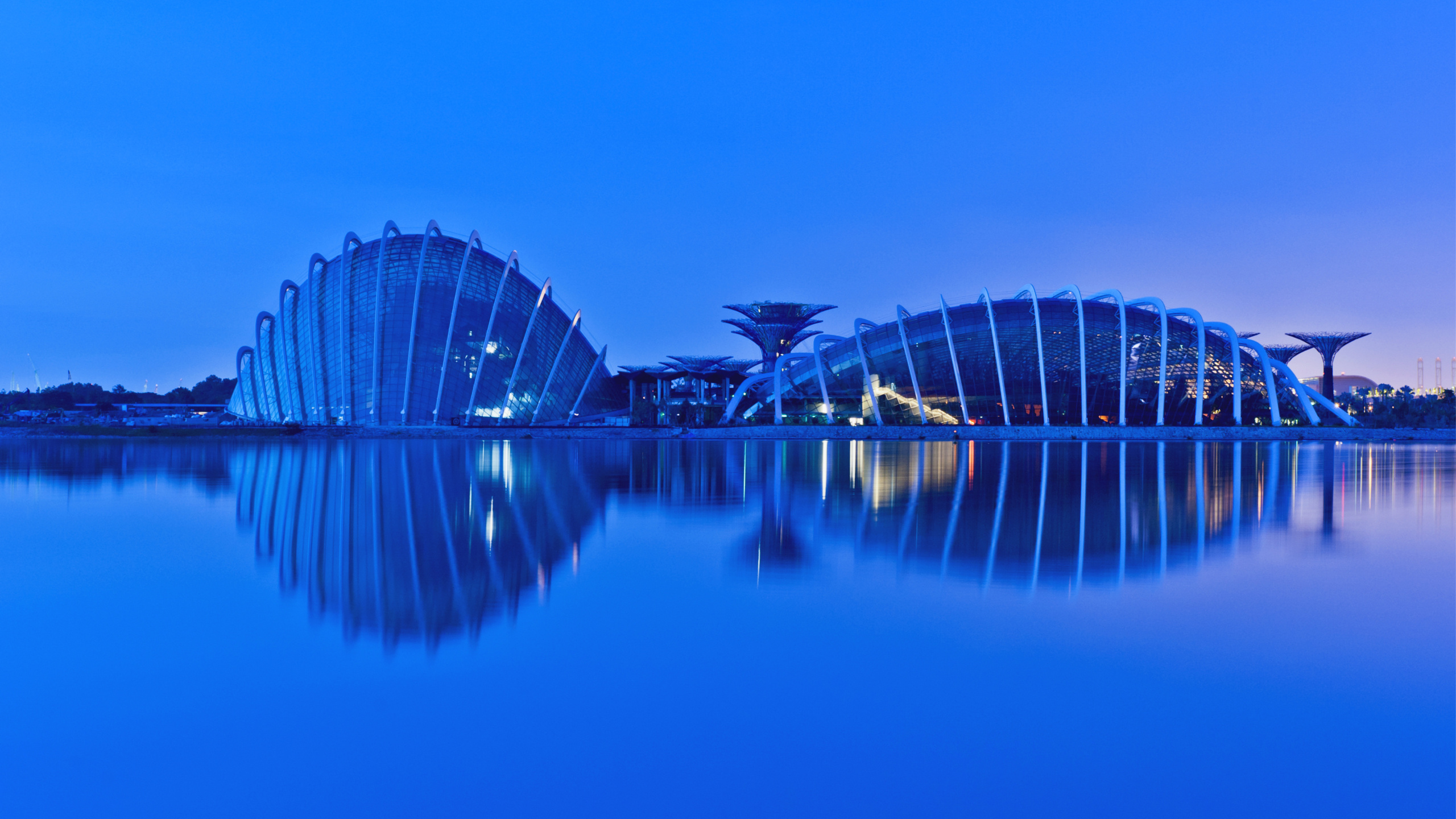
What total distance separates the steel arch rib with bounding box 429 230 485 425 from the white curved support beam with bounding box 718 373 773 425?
22.6 metres

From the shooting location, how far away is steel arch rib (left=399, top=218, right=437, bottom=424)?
7969 cm

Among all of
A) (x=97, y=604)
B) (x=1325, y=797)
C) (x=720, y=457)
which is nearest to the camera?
(x=1325, y=797)

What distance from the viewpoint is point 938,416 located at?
271 ft

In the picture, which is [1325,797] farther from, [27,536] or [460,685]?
[27,536]

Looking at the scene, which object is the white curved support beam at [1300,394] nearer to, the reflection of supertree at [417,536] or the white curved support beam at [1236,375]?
the white curved support beam at [1236,375]

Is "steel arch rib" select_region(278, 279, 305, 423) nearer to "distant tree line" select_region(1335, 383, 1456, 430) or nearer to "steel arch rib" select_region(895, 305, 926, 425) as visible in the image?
"steel arch rib" select_region(895, 305, 926, 425)

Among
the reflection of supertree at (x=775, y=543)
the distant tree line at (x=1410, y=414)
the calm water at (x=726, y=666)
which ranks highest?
the distant tree line at (x=1410, y=414)

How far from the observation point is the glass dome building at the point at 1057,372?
80.4m

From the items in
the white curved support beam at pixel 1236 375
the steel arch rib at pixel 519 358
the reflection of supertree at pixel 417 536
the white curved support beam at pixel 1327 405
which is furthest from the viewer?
the steel arch rib at pixel 519 358

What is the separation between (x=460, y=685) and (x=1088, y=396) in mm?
80535

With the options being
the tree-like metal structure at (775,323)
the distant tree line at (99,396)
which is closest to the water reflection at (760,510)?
the tree-like metal structure at (775,323)

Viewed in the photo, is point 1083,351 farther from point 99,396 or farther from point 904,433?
point 99,396

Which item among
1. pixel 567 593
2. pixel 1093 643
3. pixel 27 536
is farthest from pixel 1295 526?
pixel 27 536

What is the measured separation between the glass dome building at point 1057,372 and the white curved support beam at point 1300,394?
0.37 ft
